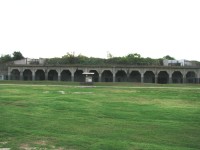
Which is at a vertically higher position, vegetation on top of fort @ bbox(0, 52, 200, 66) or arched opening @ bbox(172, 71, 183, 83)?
vegetation on top of fort @ bbox(0, 52, 200, 66)

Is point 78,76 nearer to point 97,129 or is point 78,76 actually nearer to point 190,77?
point 190,77

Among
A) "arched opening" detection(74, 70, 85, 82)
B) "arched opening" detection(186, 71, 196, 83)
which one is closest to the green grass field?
"arched opening" detection(74, 70, 85, 82)

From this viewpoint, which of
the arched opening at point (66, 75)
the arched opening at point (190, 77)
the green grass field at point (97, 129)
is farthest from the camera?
the arched opening at point (66, 75)

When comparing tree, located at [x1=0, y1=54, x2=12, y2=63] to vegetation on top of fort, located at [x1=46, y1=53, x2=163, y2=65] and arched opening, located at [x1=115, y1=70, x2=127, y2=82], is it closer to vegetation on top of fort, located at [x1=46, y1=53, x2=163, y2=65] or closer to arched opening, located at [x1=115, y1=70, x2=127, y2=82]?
vegetation on top of fort, located at [x1=46, y1=53, x2=163, y2=65]

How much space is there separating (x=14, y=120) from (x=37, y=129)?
63.0 inches

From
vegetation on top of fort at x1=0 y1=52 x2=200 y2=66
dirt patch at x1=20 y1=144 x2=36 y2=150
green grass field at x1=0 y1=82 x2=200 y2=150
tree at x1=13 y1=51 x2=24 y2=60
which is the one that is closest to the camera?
dirt patch at x1=20 y1=144 x2=36 y2=150

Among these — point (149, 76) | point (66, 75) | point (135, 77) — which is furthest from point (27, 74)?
point (149, 76)

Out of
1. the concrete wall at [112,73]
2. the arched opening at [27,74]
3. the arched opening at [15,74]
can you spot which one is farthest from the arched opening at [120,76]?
the arched opening at [15,74]

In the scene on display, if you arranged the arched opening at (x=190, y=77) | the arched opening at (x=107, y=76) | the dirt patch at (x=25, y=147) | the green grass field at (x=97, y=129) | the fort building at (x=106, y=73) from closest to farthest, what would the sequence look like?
the dirt patch at (x=25, y=147), the green grass field at (x=97, y=129), the fort building at (x=106, y=73), the arched opening at (x=190, y=77), the arched opening at (x=107, y=76)

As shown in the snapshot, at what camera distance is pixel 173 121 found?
12.2 m

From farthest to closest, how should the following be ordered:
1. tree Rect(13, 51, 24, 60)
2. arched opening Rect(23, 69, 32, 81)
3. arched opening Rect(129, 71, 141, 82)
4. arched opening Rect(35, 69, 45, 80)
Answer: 1. tree Rect(13, 51, 24, 60)
2. arched opening Rect(23, 69, 32, 81)
3. arched opening Rect(35, 69, 45, 80)
4. arched opening Rect(129, 71, 141, 82)

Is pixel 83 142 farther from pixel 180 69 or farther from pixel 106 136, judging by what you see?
pixel 180 69

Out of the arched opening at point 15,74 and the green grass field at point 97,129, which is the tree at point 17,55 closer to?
the arched opening at point 15,74

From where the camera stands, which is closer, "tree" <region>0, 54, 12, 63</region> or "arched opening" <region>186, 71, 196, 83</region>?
"arched opening" <region>186, 71, 196, 83</region>
